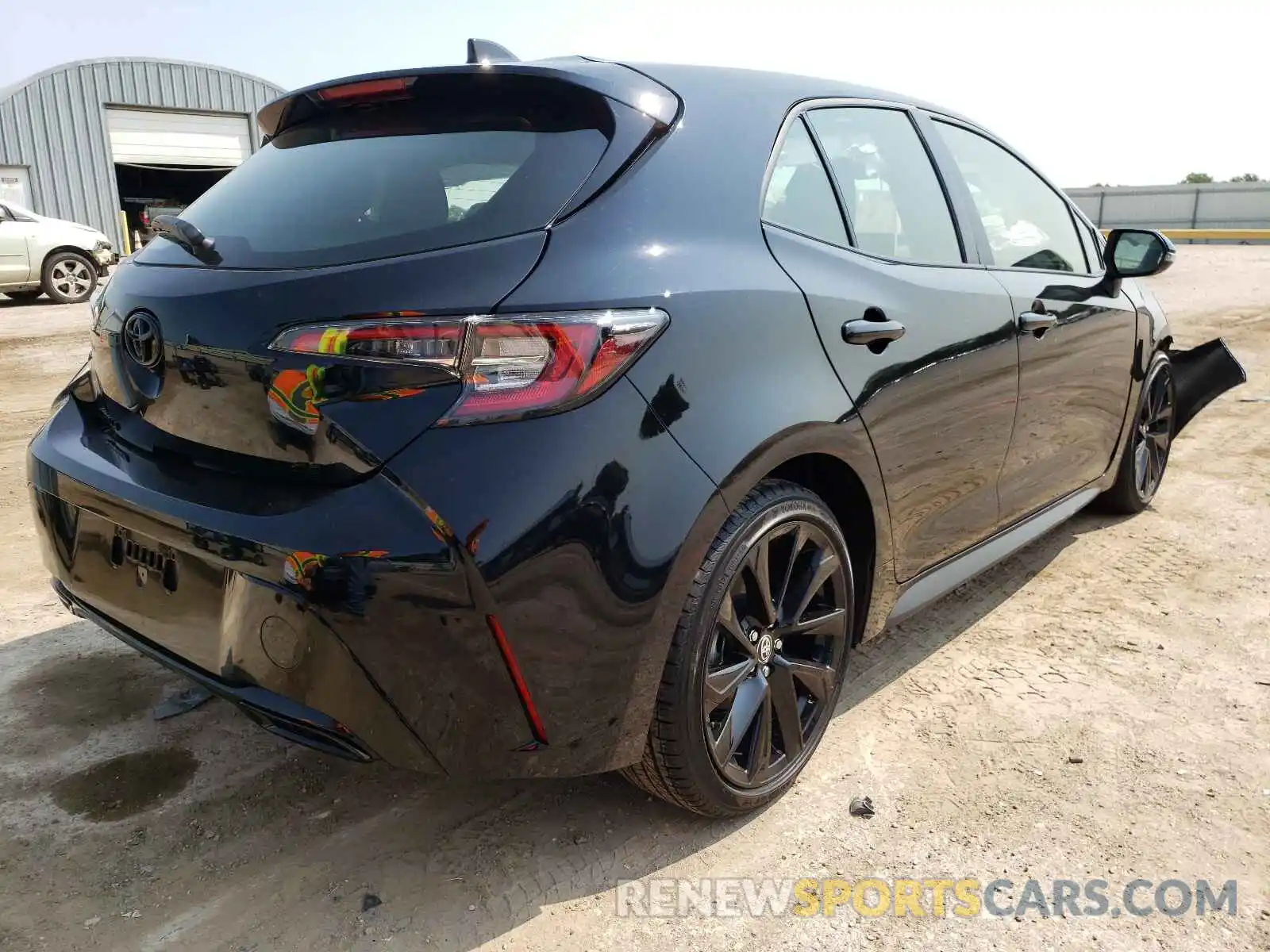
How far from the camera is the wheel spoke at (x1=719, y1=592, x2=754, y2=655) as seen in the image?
6.78 ft

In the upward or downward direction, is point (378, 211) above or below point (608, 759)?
above

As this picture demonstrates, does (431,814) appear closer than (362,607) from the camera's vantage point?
No

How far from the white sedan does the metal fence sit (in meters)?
29.9

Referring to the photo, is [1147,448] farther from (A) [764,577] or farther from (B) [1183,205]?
(B) [1183,205]

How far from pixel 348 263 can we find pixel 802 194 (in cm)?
112

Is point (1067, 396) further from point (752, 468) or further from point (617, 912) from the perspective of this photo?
point (617, 912)

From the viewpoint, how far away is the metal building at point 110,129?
2414 cm

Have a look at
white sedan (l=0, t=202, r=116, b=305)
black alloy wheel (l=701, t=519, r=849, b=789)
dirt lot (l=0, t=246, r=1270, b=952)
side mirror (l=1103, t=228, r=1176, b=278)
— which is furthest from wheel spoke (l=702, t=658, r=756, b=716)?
white sedan (l=0, t=202, r=116, b=305)

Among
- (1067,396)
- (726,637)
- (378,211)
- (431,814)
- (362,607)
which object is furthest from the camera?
(1067,396)

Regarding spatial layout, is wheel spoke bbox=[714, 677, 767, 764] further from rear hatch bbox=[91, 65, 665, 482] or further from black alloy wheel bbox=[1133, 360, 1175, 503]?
black alloy wheel bbox=[1133, 360, 1175, 503]

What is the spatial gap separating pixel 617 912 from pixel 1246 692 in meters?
2.04

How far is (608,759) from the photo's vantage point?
1951 millimetres

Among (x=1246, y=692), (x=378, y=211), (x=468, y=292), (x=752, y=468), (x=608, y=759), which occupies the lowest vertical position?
(x=1246, y=692)

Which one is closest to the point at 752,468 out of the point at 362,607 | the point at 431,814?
the point at 362,607
